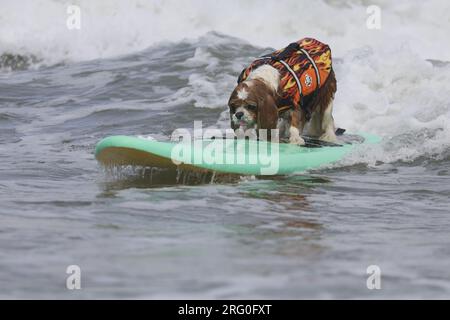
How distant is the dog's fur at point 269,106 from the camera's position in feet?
20.2

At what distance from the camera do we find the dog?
6.18 meters

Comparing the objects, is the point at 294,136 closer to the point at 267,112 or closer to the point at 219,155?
the point at 267,112

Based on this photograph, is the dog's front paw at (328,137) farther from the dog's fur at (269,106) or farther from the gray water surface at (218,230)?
the gray water surface at (218,230)

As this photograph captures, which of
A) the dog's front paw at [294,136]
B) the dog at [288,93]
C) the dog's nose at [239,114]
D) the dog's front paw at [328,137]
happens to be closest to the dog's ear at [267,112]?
the dog at [288,93]

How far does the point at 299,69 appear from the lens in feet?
22.0

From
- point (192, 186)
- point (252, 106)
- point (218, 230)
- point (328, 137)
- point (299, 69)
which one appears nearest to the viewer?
point (218, 230)

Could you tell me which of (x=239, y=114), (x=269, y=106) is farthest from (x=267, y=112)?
(x=239, y=114)

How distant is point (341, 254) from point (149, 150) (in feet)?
6.97

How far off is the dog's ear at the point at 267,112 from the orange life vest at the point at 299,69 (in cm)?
23

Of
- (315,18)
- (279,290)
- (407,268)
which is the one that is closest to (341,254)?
(407,268)

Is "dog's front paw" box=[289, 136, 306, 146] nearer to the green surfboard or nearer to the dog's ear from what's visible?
the green surfboard

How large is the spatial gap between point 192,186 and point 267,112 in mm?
873

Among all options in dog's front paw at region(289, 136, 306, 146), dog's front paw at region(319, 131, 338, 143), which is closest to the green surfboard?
dog's front paw at region(289, 136, 306, 146)

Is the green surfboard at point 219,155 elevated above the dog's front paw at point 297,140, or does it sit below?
below
